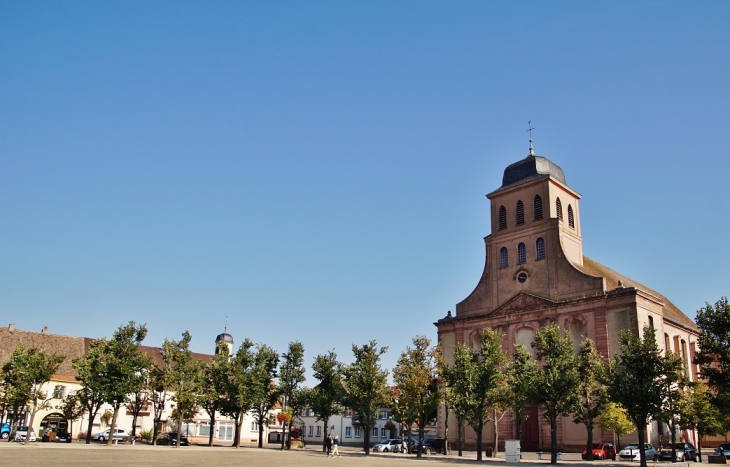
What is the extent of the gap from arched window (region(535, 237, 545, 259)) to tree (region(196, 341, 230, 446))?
3082 centimetres

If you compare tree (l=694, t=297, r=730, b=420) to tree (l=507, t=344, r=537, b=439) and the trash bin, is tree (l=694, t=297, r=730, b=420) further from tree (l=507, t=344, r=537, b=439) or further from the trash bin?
the trash bin

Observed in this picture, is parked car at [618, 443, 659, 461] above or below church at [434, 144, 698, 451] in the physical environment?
Answer: below

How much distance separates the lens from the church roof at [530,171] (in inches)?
2308

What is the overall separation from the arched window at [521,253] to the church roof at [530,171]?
6.13 meters

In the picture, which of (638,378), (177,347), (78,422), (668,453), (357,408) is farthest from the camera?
(78,422)

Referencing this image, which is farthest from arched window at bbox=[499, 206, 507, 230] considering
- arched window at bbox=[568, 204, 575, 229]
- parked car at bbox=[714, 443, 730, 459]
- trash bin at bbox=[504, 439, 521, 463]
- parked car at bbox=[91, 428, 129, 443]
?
parked car at bbox=[91, 428, 129, 443]

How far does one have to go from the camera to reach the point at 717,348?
35562 mm

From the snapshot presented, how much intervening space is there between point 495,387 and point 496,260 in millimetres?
18699

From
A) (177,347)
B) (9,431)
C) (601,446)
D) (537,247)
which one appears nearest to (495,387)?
(601,446)

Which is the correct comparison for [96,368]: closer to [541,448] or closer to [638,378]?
[541,448]

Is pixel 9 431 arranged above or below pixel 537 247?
below

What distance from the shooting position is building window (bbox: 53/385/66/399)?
64.5 meters

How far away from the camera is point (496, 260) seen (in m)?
60.0

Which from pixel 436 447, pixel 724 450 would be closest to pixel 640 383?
pixel 724 450
